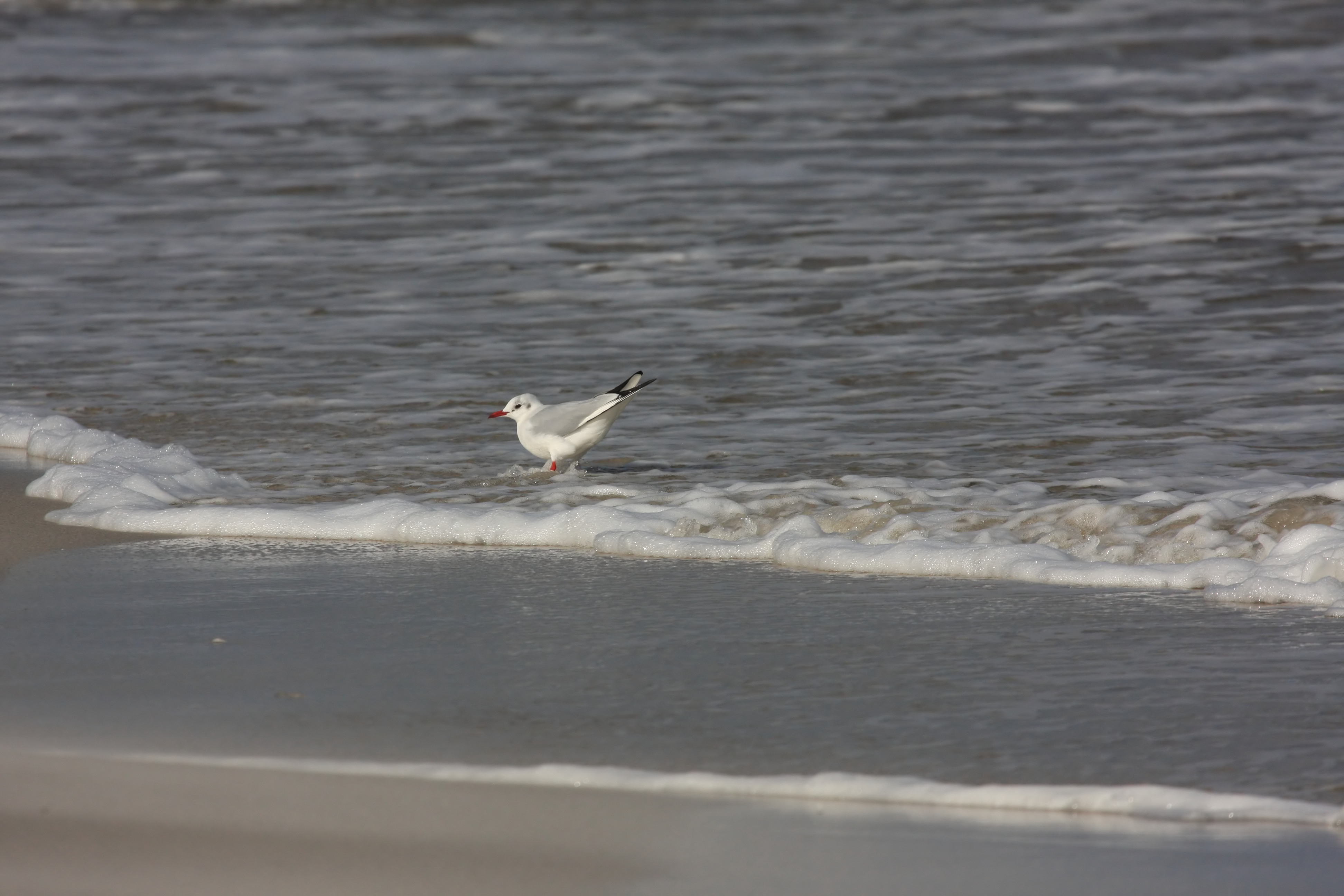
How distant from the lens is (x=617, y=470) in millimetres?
6340

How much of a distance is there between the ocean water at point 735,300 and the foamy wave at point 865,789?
0.33 ft

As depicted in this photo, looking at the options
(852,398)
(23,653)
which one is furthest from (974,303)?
(23,653)

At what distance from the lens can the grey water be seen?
330 centimetres

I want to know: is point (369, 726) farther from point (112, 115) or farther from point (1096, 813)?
point (112, 115)

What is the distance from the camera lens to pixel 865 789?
3.11 meters

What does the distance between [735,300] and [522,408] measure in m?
3.47

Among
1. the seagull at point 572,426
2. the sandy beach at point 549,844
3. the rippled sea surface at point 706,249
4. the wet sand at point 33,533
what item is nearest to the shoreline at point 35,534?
the wet sand at point 33,533

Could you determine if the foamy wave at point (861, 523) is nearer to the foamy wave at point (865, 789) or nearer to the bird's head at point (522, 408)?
the bird's head at point (522, 408)

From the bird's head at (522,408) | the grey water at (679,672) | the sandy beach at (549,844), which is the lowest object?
the sandy beach at (549,844)

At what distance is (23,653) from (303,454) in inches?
102

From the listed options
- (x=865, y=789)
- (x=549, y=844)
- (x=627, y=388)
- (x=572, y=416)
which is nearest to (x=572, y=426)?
(x=572, y=416)

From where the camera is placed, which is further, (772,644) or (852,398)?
(852,398)

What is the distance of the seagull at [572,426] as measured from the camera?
20.1ft

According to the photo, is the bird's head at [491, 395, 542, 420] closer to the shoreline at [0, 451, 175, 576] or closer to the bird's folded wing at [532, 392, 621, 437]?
the bird's folded wing at [532, 392, 621, 437]
